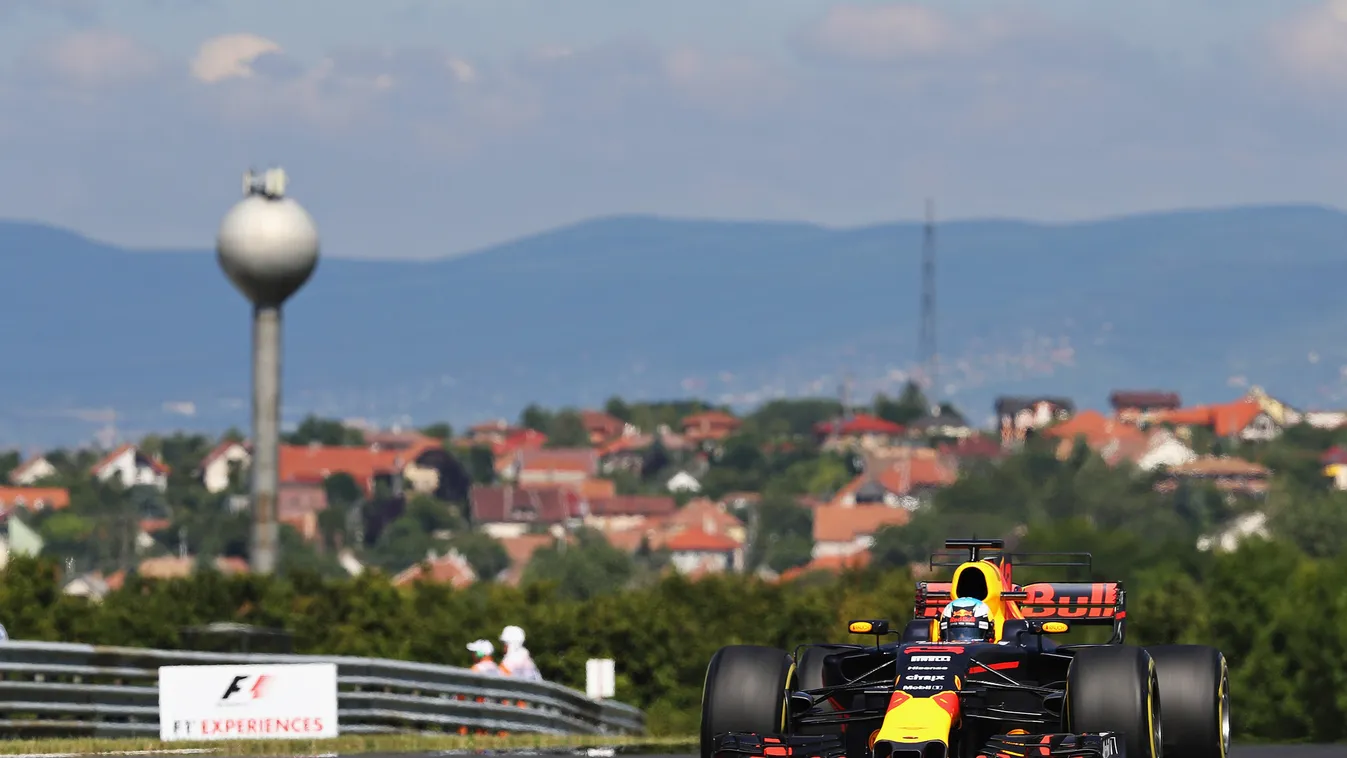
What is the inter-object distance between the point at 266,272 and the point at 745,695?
155 ft

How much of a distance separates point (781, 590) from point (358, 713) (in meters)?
51.8

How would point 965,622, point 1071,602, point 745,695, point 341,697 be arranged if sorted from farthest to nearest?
point 341,697 < point 1071,602 < point 965,622 < point 745,695

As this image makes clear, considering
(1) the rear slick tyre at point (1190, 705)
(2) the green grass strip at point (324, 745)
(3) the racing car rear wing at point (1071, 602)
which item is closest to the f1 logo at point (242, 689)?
(2) the green grass strip at point (324, 745)

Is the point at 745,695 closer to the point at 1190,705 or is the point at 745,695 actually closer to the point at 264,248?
the point at 1190,705

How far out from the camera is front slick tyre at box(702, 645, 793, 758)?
15.4 meters

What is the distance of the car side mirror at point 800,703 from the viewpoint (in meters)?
15.7

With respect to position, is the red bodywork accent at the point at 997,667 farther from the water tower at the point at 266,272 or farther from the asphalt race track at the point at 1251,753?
the water tower at the point at 266,272

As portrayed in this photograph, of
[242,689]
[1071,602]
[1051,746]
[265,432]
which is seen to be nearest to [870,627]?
[1051,746]

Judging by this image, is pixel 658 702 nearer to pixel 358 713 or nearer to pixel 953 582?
pixel 358 713

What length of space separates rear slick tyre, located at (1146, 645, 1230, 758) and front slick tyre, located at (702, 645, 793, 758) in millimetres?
2134

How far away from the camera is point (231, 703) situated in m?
23.8

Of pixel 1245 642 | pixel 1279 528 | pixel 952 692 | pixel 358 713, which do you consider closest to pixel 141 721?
pixel 358 713

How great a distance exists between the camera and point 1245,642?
6700cm

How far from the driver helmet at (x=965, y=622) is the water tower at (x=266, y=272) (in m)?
46.4
